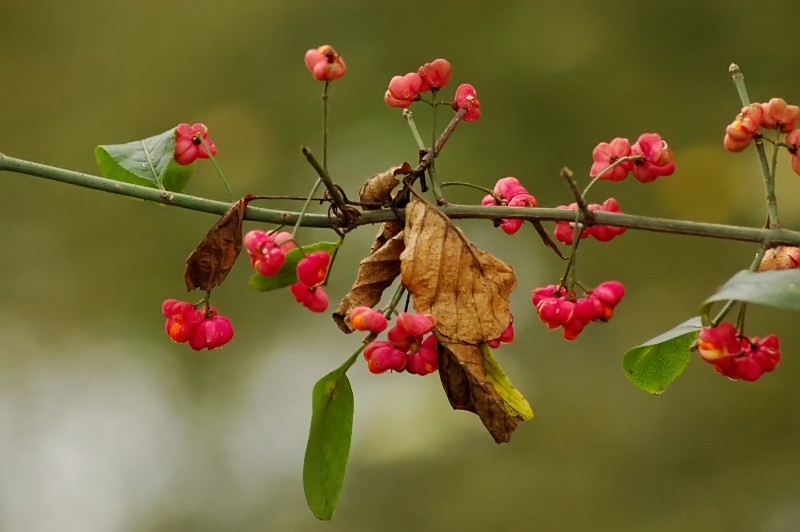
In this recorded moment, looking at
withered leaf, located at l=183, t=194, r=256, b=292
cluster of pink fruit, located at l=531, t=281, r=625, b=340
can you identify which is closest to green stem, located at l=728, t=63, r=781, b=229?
cluster of pink fruit, located at l=531, t=281, r=625, b=340

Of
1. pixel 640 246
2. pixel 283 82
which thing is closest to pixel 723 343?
pixel 640 246

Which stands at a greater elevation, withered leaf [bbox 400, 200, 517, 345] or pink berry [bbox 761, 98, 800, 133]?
pink berry [bbox 761, 98, 800, 133]

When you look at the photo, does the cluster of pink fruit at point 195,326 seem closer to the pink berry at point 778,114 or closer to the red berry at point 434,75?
the red berry at point 434,75

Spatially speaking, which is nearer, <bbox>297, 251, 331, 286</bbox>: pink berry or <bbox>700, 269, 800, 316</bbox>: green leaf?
<bbox>700, 269, 800, 316</bbox>: green leaf

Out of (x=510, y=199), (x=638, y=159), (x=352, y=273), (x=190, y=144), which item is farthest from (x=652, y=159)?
(x=352, y=273)

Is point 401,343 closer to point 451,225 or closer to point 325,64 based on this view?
point 451,225

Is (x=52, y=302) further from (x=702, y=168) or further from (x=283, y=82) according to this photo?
(x=702, y=168)

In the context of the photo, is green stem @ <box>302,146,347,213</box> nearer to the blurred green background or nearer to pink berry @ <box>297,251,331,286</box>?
pink berry @ <box>297,251,331,286</box>
